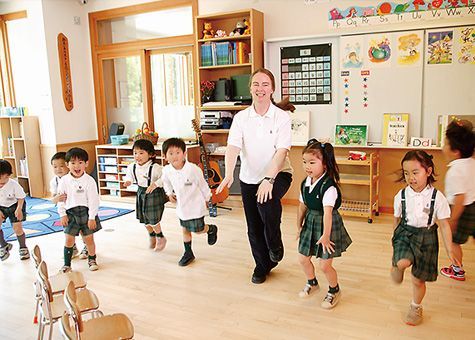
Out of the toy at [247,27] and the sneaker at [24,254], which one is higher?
the toy at [247,27]

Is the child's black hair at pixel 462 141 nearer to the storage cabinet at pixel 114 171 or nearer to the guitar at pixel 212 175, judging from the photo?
the guitar at pixel 212 175

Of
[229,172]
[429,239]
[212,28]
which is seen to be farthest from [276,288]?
[212,28]

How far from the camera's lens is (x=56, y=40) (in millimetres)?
6379

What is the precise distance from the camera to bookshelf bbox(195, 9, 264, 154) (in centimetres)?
524

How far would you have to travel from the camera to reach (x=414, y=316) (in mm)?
2539

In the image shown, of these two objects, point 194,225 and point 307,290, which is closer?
point 307,290

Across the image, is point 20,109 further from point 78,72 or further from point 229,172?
point 229,172

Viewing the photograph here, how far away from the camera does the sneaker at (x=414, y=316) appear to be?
2.53 m

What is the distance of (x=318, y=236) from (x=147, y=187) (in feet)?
6.09

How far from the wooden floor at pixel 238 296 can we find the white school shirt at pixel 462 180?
2.24ft

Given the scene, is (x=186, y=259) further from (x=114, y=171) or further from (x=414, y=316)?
(x=114, y=171)

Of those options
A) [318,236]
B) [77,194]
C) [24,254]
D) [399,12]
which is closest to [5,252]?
[24,254]

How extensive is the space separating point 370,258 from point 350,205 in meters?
1.40

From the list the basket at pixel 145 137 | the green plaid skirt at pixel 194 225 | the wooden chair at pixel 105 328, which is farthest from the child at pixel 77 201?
the basket at pixel 145 137
